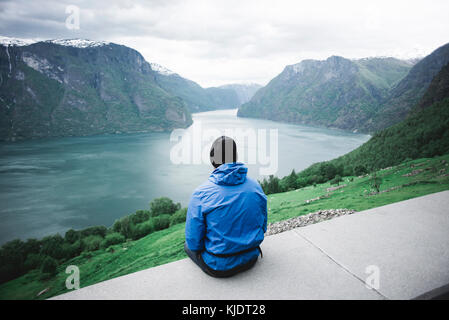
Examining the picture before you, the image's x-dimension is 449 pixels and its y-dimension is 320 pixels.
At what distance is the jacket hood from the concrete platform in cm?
87

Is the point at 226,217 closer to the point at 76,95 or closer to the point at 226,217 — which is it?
the point at 226,217

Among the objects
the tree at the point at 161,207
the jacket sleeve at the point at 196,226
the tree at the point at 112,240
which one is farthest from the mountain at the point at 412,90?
the jacket sleeve at the point at 196,226

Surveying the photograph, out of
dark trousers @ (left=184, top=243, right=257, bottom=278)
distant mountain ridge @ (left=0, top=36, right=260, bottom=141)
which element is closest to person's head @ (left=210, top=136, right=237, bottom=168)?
dark trousers @ (left=184, top=243, right=257, bottom=278)

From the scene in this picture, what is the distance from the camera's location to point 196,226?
215cm

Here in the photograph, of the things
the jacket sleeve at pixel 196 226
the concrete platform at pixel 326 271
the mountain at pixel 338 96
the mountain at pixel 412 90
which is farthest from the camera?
the mountain at pixel 338 96

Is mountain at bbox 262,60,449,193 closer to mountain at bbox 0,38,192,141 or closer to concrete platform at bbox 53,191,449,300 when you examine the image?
concrete platform at bbox 53,191,449,300

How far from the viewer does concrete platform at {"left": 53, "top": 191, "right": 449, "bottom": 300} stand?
6.61 feet

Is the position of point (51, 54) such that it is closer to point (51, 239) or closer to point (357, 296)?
point (51, 239)

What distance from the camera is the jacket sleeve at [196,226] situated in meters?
2.12

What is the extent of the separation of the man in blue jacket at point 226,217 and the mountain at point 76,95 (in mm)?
116876

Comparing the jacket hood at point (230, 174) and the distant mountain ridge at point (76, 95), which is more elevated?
the distant mountain ridge at point (76, 95)

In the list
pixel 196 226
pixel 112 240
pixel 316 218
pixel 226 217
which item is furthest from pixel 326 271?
pixel 112 240

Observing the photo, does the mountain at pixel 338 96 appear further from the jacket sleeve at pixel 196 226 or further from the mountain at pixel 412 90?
the jacket sleeve at pixel 196 226
